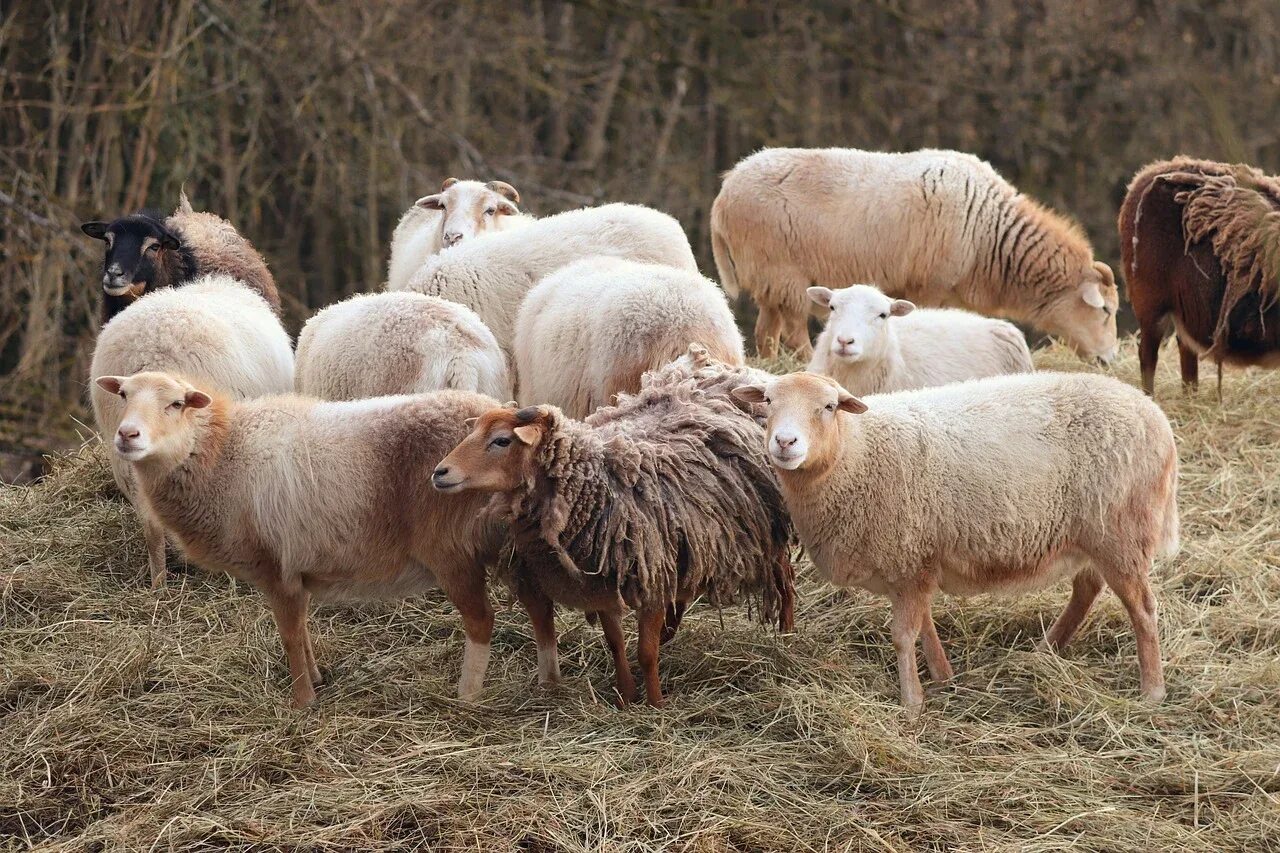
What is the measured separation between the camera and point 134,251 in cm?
713

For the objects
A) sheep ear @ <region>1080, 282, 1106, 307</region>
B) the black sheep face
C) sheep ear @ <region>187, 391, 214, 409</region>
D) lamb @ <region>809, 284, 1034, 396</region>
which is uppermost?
the black sheep face

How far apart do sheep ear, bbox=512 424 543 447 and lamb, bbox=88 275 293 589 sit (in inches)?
64.9

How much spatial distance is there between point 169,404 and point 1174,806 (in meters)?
3.61

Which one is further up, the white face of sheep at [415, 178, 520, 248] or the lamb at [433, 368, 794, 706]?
the white face of sheep at [415, 178, 520, 248]

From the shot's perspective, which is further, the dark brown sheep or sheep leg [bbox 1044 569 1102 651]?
the dark brown sheep

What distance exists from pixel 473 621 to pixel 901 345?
2790 millimetres

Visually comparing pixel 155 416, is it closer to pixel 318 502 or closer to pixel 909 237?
pixel 318 502

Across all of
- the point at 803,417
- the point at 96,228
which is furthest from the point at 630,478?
the point at 96,228

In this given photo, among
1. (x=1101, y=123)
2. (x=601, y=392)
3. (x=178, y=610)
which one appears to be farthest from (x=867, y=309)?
(x=1101, y=123)

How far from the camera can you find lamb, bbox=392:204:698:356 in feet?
23.9

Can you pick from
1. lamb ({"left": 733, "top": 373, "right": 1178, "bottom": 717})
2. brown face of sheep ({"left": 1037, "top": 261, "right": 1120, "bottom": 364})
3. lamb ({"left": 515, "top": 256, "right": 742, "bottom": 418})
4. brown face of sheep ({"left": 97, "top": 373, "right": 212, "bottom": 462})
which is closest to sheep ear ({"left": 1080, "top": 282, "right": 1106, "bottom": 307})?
brown face of sheep ({"left": 1037, "top": 261, "right": 1120, "bottom": 364})

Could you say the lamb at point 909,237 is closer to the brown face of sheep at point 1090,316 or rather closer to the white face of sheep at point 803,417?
the brown face of sheep at point 1090,316

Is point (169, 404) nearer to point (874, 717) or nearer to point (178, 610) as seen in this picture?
point (178, 610)

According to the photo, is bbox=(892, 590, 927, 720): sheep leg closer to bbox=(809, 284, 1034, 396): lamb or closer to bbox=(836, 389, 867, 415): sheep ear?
bbox=(836, 389, 867, 415): sheep ear
